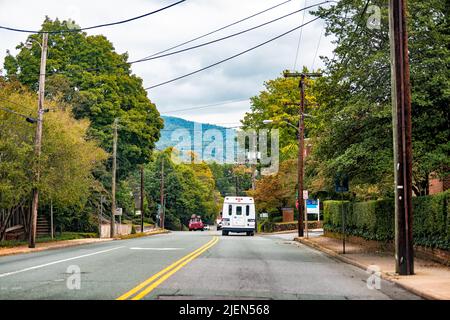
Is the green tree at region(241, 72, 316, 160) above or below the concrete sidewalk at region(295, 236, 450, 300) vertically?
above

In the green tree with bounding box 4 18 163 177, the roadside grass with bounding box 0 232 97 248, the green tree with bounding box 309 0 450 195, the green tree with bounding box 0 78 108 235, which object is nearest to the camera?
the green tree with bounding box 309 0 450 195

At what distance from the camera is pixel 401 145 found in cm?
1432

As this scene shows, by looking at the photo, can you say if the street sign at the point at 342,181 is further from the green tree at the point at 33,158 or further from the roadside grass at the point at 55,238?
the roadside grass at the point at 55,238

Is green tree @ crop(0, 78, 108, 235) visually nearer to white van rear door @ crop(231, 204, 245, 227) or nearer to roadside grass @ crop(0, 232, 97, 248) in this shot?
roadside grass @ crop(0, 232, 97, 248)

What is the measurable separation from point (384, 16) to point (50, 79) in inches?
1189

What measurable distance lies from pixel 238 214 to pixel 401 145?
102 feet

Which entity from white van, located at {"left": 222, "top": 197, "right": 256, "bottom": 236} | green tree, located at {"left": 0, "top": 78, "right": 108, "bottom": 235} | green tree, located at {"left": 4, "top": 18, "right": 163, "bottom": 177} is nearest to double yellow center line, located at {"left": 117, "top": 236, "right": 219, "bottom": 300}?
green tree, located at {"left": 0, "top": 78, "right": 108, "bottom": 235}

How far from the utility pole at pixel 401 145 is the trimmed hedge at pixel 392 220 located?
203 cm

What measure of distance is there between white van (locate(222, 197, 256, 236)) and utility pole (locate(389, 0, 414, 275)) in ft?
96.6

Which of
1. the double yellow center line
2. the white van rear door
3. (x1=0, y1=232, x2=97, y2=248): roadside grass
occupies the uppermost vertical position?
the white van rear door

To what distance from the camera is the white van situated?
144 ft

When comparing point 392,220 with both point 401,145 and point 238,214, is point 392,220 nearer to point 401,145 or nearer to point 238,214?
point 401,145

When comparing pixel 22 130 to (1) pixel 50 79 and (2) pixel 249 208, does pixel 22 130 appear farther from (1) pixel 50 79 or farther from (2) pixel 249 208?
(2) pixel 249 208

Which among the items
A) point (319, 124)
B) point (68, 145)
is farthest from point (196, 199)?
point (319, 124)
